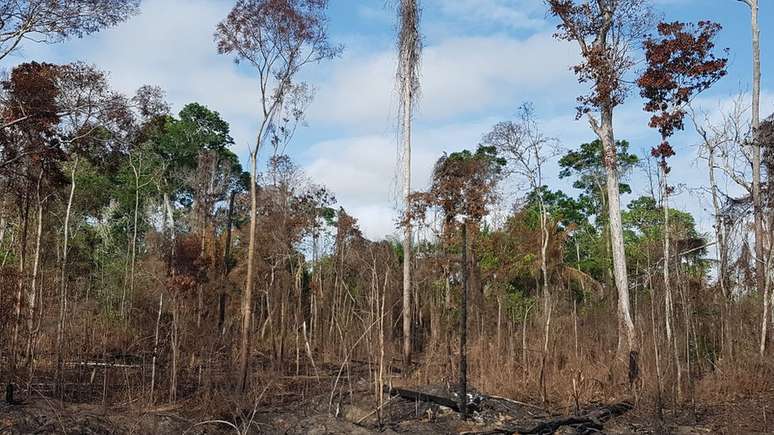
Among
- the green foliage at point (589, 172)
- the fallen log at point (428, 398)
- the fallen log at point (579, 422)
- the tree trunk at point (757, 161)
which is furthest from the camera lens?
the green foliage at point (589, 172)

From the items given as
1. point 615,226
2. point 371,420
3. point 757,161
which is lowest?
point 371,420

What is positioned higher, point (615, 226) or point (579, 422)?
point (615, 226)

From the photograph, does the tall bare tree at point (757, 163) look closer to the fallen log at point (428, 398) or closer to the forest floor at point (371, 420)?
the forest floor at point (371, 420)

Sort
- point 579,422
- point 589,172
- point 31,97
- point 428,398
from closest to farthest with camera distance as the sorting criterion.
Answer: point 579,422 → point 428,398 → point 31,97 → point 589,172

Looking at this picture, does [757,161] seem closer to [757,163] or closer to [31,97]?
[757,163]

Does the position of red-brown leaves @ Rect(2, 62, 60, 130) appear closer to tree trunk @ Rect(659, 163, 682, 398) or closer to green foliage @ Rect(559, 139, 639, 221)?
tree trunk @ Rect(659, 163, 682, 398)

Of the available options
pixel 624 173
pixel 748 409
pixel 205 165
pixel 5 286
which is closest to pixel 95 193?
pixel 205 165

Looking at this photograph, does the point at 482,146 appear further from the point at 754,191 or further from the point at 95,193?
the point at 95,193

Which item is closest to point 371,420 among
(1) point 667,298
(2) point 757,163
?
(1) point 667,298

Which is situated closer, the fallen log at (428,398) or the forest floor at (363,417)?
the forest floor at (363,417)

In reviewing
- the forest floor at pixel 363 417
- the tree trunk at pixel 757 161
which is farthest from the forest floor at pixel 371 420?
the tree trunk at pixel 757 161

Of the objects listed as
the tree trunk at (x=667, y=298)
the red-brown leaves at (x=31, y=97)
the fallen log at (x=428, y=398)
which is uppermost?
the red-brown leaves at (x=31, y=97)

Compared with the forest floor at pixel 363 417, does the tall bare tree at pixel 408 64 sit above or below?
above

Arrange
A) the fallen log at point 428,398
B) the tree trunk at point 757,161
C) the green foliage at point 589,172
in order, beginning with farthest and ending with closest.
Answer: the green foliage at point 589,172, the tree trunk at point 757,161, the fallen log at point 428,398
